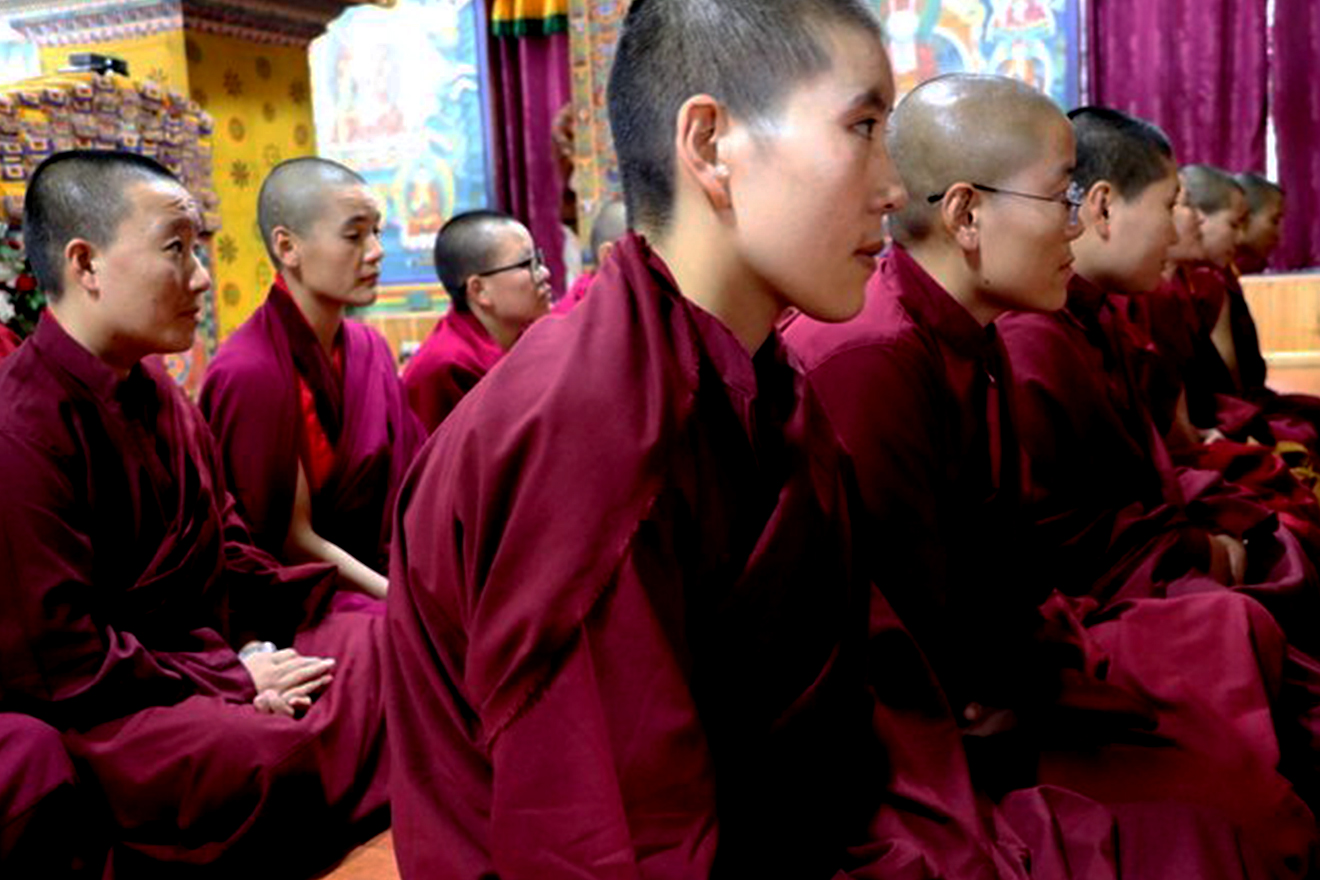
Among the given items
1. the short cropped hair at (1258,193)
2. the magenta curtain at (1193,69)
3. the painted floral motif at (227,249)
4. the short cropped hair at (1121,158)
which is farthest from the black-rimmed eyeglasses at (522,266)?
the magenta curtain at (1193,69)

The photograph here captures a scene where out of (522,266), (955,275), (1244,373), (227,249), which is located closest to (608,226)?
(522,266)

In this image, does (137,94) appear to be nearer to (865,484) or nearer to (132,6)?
(132,6)

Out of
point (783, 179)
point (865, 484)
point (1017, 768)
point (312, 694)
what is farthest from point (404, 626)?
point (312, 694)

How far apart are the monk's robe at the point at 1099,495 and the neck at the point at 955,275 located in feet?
1.23

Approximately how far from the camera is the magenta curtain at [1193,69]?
768cm

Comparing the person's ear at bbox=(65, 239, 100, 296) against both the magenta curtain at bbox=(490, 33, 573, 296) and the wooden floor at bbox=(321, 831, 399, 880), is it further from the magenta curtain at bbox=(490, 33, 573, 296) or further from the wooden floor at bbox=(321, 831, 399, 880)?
the magenta curtain at bbox=(490, 33, 573, 296)

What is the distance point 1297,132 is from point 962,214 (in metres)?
6.38

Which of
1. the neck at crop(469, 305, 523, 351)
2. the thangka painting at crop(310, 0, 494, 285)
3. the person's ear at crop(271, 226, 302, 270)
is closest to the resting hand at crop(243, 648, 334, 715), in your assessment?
the person's ear at crop(271, 226, 302, 270)

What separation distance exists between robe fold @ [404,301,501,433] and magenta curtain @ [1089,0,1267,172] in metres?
4.99

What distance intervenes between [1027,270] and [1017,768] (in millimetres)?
848

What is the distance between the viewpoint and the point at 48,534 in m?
2.46

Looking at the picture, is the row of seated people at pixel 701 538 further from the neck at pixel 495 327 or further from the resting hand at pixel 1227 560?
the neck at pixel 495 327

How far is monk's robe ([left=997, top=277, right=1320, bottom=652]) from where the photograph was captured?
2641 mm

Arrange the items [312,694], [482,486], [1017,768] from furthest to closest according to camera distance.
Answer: [312,694]
[1017,768]
[482,486]
